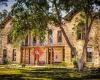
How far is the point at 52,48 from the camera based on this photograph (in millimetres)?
65000

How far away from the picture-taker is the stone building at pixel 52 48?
193 feet

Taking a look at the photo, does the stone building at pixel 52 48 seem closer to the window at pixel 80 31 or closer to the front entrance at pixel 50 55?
the front entrance at pixel 50 55

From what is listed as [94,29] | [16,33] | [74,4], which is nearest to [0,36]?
[94,29]

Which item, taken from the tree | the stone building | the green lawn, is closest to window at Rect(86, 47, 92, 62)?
the stone building

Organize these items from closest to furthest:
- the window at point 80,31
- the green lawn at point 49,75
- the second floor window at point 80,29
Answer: the green lawn at point 49,75 → the second floor window at point 80,29 → the window at point 80,31

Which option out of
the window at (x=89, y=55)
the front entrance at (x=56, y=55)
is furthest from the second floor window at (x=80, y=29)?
the front entrance at (x=56, y=55)

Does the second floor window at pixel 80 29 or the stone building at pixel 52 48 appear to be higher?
the second floor window at pixel 80 29

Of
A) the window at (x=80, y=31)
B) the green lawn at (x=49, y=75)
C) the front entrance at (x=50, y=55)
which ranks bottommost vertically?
the green lawn at (x=49, y=75)

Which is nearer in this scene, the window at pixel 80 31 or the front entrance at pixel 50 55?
the window at pixel 80 31

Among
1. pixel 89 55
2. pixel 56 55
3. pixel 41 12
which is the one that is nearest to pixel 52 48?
pixel 56 55

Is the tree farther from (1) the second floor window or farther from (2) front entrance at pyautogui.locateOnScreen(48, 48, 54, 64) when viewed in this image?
(2) front entrance at pyautogui.locateOnScreen(48, 48, 54, 64)

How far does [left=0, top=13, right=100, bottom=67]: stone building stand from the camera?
5881cm

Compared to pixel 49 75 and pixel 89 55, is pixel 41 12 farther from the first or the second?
pixel 89 55

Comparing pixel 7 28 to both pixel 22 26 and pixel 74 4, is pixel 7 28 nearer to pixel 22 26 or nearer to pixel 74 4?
pixel 22 26
